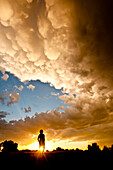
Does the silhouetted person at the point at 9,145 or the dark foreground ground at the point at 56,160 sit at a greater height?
the dark foreground ground at the point at 56,160

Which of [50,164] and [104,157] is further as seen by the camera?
[104,157]

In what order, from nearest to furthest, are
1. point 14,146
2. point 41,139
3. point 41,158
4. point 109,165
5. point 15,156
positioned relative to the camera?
point 15,156
point 41,158
point 109,165
point 41,139
point 14,146

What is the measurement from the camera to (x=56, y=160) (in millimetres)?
7145

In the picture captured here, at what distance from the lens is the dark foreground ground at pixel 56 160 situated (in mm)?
6291

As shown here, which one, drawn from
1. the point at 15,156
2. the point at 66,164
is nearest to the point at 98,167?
the point at 66,164

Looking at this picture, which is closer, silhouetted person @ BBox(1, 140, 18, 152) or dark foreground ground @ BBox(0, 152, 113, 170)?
dark foreground ground @ BBox(0, 152, 113, 170)

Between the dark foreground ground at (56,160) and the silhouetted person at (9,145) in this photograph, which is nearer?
the dark foreground ground at (56,160)

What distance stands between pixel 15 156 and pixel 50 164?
2.35 metres

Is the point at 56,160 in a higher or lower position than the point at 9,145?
higher

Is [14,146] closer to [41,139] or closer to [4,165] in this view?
[41,139]

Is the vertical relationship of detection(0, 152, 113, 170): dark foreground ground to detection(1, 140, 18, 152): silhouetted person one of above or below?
above

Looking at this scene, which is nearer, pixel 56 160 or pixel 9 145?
pixel 56 160

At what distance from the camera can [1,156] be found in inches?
243

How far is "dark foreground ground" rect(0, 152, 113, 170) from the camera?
6.29 meters
